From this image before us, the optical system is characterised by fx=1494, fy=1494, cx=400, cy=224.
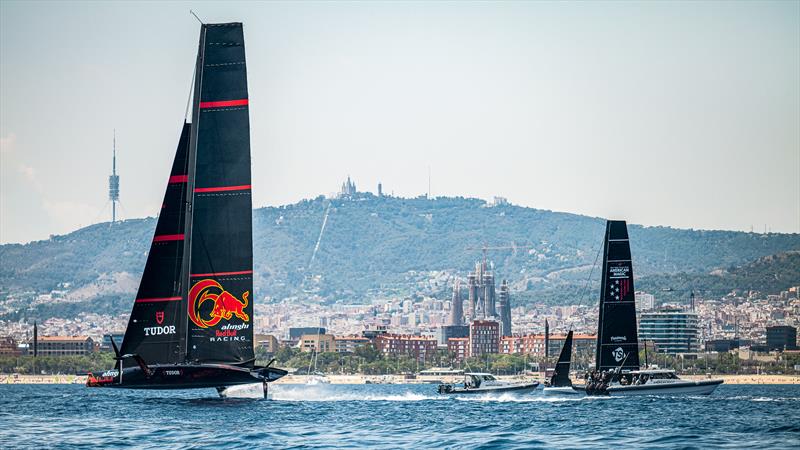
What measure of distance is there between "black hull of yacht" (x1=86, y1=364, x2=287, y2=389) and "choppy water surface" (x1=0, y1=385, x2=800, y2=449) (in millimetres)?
980

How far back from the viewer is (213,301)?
192 feet

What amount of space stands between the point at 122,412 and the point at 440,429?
13.5m

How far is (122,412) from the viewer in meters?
57.5

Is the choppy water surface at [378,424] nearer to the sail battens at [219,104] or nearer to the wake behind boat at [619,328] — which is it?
the wake behind boat at [619,328]

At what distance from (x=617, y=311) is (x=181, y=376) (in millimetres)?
30943

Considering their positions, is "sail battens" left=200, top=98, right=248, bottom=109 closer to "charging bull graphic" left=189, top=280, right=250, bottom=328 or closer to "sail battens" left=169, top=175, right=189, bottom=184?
"sail battens" left=169, top=175, right=189, bottom=184

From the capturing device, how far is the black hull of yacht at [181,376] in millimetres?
57219

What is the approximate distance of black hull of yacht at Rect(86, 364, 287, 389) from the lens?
188ft

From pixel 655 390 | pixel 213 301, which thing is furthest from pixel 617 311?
pixel 213 301

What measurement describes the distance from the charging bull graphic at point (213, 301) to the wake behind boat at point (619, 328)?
88.8ft

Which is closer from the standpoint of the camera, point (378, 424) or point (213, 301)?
point (378, 424)

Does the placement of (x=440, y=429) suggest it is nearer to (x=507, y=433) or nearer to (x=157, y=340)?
(x=507, y=433)

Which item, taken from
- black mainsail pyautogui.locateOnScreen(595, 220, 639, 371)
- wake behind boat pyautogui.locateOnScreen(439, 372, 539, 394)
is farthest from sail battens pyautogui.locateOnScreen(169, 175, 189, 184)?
black mainsail pyautogui.locateOnScreen(595, 220, 639, 371)

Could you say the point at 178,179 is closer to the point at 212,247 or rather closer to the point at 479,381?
the point at 212,247
